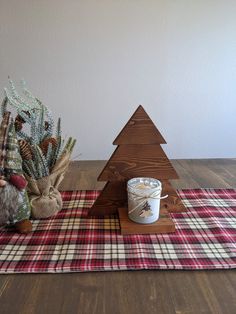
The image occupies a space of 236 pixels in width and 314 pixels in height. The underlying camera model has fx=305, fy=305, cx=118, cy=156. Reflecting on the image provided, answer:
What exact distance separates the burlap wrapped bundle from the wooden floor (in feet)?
1.06

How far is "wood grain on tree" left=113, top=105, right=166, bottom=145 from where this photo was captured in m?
1.08

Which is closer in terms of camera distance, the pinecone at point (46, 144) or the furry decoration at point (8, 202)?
the furry decoration at point (8, 202)

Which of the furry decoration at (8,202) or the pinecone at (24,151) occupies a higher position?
the pinecone at (24,151)

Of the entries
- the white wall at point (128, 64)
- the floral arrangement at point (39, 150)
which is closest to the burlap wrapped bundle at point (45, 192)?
the floral arrangement at point (39, 150)

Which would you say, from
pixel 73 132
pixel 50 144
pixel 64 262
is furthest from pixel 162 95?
pixel 64 262

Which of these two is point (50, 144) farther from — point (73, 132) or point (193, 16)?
point (193, 16)

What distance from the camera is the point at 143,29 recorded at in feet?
6.34

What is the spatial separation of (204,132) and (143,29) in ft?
2.63

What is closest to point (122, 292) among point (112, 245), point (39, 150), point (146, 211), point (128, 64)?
point (112, 245)

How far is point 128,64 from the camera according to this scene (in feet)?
6.52

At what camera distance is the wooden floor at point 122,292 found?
0.69 m

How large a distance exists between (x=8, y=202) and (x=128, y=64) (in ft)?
4.33

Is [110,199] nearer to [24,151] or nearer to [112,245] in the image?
[112,245]

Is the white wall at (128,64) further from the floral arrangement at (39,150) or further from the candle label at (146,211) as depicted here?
the candle label at (146,211)
